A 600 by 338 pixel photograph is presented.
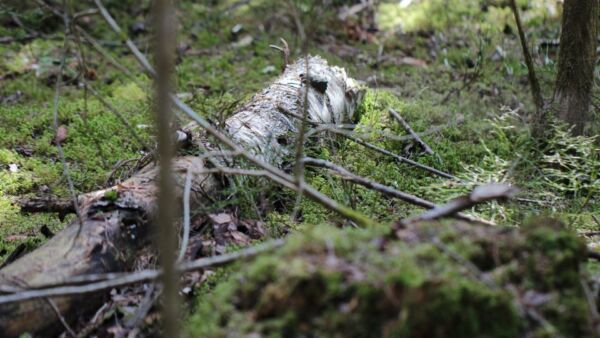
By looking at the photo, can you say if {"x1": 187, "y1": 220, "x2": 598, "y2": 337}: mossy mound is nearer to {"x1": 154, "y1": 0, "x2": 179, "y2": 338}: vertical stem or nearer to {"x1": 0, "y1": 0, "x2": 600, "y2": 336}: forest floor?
{"x1": 154, "y1": 0, "x2": 179, "y2": 338}: vertical stem

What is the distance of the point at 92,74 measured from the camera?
673cm

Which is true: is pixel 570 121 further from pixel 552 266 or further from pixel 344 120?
pixel 552 266

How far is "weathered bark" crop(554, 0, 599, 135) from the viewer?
163 inches

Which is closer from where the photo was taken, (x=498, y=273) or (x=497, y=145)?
(x=498, y=273)

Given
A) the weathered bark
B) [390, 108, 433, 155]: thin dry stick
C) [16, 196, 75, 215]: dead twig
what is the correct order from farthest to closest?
1. [390, 108, 433, 155]: thin dry stick
2. the weathered bark
3. [16, 196, 75, 215]: dead twig

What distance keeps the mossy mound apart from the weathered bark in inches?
108

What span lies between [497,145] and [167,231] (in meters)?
4.42

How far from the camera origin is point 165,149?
1.26m

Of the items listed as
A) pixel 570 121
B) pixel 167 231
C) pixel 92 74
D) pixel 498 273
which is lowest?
pixel 92 74

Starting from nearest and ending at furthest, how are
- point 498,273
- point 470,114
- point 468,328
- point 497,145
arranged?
point 468,328 < point 498,273 < point 497,145 < point 470,114

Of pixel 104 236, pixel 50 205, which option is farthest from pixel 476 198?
pixel 50 205

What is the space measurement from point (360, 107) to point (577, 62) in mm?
2009

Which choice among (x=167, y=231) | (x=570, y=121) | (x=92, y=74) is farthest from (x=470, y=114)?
(x=167, y=231)

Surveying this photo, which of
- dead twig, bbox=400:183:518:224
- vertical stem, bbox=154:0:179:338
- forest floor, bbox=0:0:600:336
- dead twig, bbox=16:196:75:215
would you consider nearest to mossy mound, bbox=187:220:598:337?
dead twig, bbox=400:183:518:224
